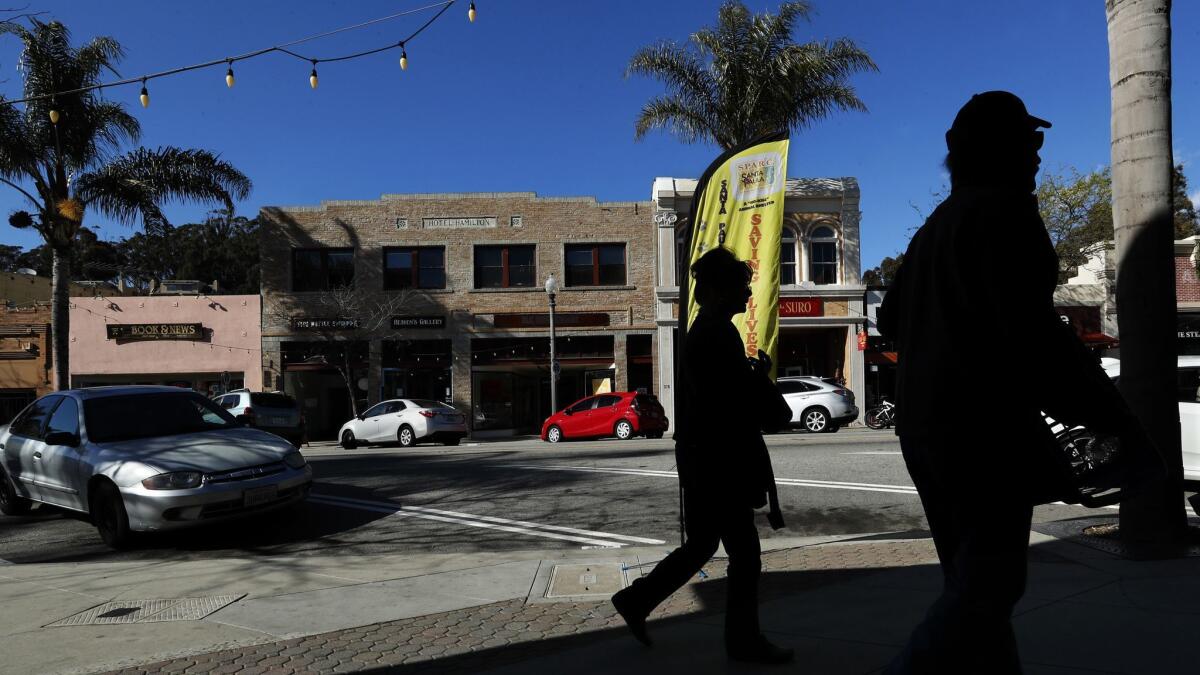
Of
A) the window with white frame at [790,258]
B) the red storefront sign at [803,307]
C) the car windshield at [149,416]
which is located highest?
the window with white frame at [790,258]

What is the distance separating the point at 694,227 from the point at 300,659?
3810 millimetres

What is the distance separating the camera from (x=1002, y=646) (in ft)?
7.67

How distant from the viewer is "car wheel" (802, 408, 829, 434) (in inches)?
869

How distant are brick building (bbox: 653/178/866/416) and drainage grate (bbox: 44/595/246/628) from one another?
77.7ft

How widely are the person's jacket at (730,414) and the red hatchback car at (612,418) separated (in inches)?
725

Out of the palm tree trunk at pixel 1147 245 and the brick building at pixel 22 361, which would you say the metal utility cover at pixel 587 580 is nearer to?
the palm tree trunk at pixel 1147 245

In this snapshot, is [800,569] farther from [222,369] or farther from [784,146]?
[222,369]

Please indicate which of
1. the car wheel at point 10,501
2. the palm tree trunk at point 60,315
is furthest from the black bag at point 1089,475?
the palm tree trunk at point 60,315

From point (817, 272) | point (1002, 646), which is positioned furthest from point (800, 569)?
point (817, 272)

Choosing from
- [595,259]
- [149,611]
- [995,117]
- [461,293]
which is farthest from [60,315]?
[995,117]

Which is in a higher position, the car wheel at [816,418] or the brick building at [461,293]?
the brick building at [461,293]

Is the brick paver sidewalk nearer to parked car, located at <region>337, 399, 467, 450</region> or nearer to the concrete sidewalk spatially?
the concrete sidewalk

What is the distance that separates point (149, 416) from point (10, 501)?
222 centimetres

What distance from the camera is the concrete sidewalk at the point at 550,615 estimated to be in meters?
3.87
